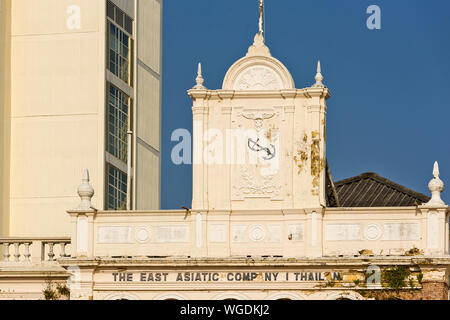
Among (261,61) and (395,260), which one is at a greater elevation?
(261,61)

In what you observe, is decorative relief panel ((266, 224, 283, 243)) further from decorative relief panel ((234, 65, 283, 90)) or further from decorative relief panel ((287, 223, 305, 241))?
decorative relief panel ((234, 65, 283, 90))

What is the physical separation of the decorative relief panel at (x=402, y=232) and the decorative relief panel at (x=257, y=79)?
5968 mm

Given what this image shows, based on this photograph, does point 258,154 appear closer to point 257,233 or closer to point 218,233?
point 257,233

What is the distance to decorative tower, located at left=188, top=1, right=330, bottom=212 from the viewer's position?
48.1 m

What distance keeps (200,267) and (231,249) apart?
117cm

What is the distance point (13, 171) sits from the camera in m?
62.2

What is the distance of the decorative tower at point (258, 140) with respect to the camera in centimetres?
4811

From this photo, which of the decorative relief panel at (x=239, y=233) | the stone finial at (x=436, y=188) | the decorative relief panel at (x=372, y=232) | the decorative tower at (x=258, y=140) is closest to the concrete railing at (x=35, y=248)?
the decorative tower at (x=258, y=140)

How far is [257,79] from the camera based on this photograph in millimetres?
48719

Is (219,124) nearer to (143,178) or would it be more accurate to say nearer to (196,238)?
(196,238)

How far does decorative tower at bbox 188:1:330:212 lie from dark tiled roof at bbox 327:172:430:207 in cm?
944

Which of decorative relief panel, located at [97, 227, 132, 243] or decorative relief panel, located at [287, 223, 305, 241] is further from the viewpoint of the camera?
decorative relief panel, located at [97, 227, 132, 243]

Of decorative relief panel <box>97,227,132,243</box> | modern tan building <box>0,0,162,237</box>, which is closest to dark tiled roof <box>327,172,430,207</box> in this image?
modern tan building <box>0,0,162,237</box>

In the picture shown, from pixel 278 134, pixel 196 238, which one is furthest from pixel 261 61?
pixel 196 238
